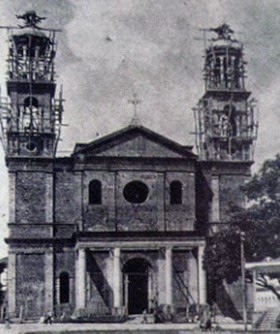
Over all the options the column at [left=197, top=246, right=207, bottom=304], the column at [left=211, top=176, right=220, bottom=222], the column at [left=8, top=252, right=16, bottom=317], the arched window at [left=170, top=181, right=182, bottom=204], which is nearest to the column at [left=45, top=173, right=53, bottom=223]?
the column at [left=8, top=252, right=16, bottom=317]

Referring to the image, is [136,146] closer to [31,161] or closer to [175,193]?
[175,193]

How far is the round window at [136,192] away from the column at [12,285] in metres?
6.78

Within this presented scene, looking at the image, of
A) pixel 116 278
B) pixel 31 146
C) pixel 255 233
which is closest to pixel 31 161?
pixel 31 146

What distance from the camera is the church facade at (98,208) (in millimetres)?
39938

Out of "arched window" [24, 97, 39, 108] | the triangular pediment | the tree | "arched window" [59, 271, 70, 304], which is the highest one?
"arched window" [24, 97, 39, 108]

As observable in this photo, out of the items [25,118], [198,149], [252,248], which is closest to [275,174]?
[252,248]

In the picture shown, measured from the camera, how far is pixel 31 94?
1674 inches

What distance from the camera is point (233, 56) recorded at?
1770 inches

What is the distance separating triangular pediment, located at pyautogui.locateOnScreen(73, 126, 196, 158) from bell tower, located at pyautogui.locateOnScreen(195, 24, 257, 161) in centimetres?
313

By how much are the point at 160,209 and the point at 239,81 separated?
9.46 m

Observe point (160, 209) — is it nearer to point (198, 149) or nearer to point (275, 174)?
point (198, 149)

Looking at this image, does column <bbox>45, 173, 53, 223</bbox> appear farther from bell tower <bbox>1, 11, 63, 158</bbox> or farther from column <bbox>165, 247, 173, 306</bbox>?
column <bbox>165, 247, 173, 306</bbox>

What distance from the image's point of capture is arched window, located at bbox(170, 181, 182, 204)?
138 feet

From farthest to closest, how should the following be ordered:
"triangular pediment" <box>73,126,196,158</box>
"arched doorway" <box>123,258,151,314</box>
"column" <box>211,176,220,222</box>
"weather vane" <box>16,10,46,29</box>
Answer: "column" <box>211,176,220,222</box> < "weather vane" <box>16,10,46,29</box> < "triangular pediment" <box>73,126,196,158</box> < "arched doorway" <box>123,258,151,314</box>
